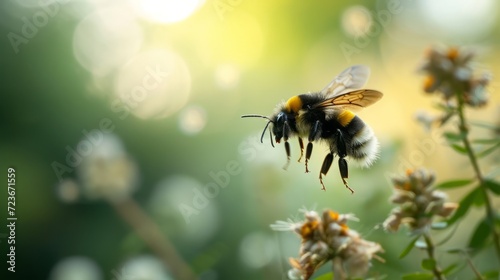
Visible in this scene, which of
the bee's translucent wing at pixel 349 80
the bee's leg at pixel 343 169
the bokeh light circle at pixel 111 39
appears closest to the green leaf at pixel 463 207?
the bee's leg at pixel 343 169

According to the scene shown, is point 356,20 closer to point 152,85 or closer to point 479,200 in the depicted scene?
point 152,85

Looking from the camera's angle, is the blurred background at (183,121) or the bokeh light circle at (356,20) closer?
the blurred background at (183,121)

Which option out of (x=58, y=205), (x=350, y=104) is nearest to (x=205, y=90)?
(x=58, y=205)

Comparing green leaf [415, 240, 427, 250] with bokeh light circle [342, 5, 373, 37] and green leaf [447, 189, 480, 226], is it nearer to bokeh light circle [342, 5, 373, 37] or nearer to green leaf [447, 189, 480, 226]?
green leaf [447, 189, 480, 226]

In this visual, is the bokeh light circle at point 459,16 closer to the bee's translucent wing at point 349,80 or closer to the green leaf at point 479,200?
the bee's translucent wing at point 349,80

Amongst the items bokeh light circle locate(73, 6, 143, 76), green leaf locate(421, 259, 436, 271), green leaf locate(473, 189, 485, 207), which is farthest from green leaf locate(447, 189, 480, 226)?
bokeh light circle locate(73, 6, 143, 76)

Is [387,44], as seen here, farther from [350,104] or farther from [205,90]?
[350,104]
